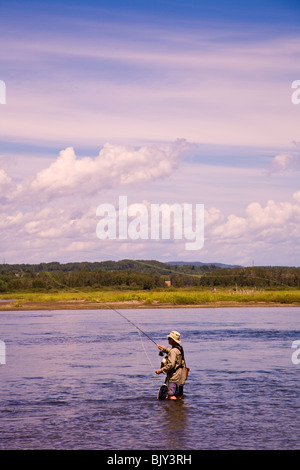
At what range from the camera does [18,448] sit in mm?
10742

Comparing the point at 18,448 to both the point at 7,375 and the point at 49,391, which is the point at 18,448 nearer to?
the point at 49,391

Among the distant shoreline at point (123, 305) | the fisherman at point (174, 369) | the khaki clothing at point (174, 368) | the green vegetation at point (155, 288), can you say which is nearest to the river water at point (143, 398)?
the fisherman at point (174, 369)

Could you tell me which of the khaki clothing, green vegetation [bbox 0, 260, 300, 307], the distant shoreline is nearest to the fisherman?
the khaki clothing

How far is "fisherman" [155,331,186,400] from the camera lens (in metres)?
14.4

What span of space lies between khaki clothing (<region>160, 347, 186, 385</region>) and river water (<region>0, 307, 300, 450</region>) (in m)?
0.52

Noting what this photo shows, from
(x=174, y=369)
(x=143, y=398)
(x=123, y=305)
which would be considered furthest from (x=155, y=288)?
(x=174, y=369)

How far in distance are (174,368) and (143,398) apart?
1.28m

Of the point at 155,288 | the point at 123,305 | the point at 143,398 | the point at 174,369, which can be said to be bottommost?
the point at 143,398

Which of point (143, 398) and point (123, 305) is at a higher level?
point (123, 305)

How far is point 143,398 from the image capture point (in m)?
15.2

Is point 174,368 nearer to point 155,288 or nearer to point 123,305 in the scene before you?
point 123,305

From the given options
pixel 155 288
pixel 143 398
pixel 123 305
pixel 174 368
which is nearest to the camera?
pixel 174 368

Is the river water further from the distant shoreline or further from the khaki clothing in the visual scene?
the distant shoreline
